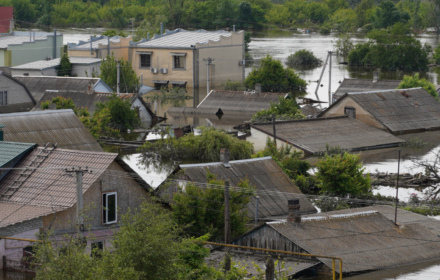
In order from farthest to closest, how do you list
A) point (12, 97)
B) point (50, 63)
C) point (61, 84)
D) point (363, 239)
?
point (50, 63)
point (61, 84)
point (12, 97)
point (363, 239)

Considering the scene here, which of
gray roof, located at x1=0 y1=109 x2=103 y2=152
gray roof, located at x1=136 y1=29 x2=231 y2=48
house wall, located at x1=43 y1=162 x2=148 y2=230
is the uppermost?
gray roof, located at x1=136 y1=29 x2=231 y2=48

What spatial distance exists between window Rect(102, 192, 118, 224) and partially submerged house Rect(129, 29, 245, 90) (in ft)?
134

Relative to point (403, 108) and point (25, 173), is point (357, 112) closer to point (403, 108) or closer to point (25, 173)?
point (403, 108)

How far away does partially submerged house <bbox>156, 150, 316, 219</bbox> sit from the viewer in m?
22.9

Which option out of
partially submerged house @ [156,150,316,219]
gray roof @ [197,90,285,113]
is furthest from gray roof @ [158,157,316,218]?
Answer: gray roof @ [197,90,285,113]

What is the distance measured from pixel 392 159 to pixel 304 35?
302ft

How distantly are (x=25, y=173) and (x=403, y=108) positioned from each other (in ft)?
94.5

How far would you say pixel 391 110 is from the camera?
4375 cm

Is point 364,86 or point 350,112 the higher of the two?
point 364,86

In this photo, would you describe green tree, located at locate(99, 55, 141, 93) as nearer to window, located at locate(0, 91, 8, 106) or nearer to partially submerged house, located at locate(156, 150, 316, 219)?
window, located at locate(0, 91, 8, 106)

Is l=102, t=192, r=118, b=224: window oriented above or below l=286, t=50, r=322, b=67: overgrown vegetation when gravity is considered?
above

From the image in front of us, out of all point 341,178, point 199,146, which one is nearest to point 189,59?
point 199,146

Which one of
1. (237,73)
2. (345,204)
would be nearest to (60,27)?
(237,73)

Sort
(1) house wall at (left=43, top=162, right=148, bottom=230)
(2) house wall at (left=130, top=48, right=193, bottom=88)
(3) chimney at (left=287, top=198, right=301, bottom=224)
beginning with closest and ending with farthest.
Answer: (1) house wall at (left=43, top=162, right=148, bottom=230) < (3) chimney at (left=287, top=198, right=301, bottom=224) < (2) house wall at (left=130, top=48, right=193, bottom=88)
